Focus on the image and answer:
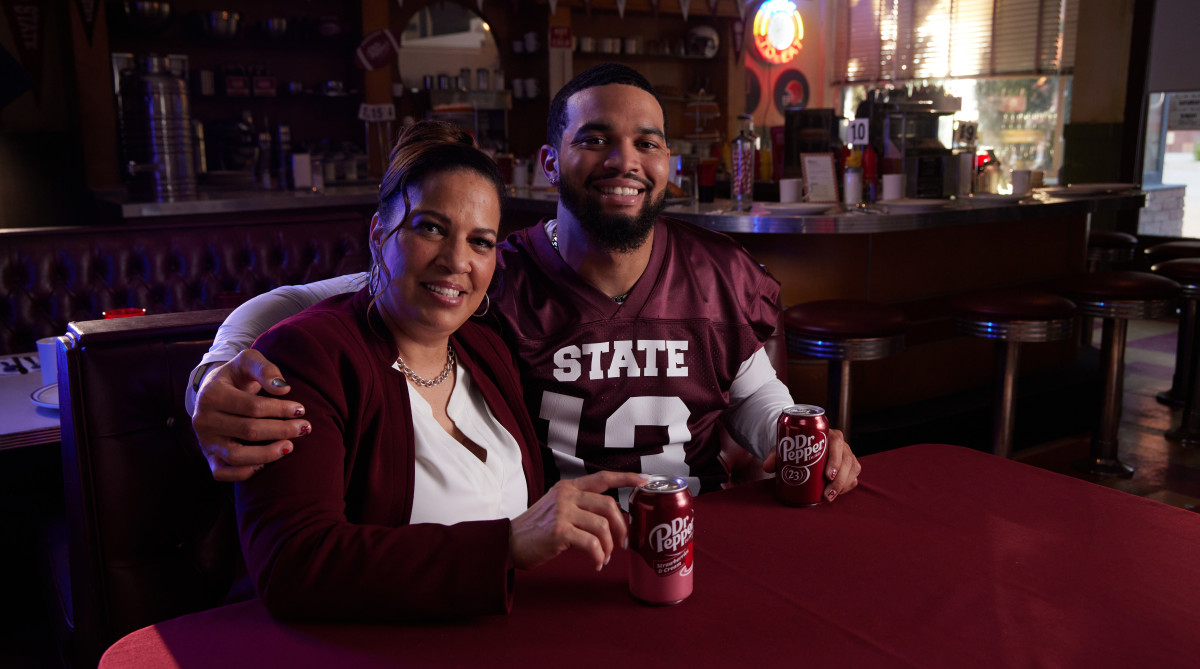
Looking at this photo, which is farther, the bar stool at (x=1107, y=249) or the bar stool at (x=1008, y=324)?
the bar stool at (x=1107, y=249)

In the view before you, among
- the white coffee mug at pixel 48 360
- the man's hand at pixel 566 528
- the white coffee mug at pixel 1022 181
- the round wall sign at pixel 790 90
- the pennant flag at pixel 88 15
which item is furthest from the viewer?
the round wall sign at pixel 790 90

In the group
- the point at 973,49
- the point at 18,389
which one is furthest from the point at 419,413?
the point at 973,49

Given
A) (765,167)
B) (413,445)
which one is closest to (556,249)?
(413,445)

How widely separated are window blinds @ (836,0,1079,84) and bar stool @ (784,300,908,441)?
662cm

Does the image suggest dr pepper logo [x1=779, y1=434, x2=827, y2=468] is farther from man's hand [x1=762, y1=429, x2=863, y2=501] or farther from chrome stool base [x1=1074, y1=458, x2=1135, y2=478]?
chrome stool base [x1=1074, y1=458, x2=1135, y2=478]

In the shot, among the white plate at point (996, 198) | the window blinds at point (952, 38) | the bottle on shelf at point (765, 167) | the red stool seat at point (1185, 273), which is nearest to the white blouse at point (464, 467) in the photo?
the white plate at point (996, 198)

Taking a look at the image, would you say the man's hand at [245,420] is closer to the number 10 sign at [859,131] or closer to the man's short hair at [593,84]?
the man's short hair at [593,84]

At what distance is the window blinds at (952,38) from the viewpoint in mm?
8477

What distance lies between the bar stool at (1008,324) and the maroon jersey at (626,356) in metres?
1.78

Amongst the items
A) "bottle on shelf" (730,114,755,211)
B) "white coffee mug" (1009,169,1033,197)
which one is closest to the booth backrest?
"bottle on shelf" (730,114,755,211)

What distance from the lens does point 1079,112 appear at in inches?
285

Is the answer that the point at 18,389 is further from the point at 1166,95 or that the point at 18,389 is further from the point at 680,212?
the point at 1166,95

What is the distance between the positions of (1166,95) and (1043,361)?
11.3 feet

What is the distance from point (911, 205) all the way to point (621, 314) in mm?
2378
